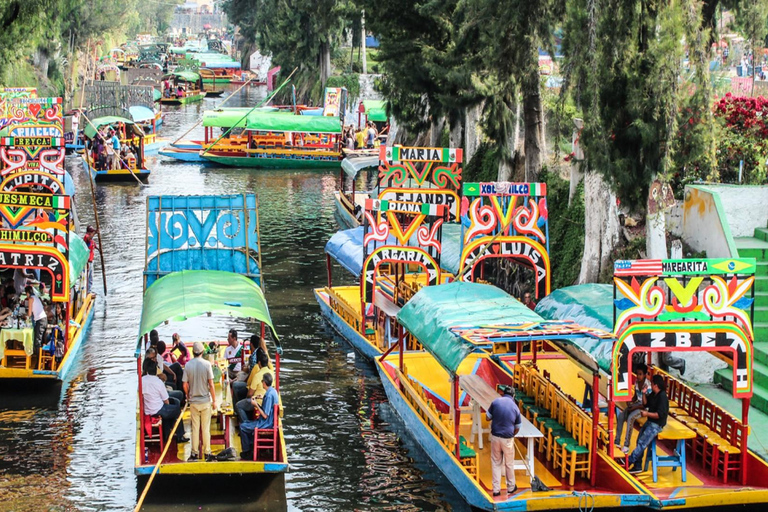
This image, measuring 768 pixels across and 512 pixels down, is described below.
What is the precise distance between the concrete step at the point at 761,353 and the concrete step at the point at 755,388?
53cm

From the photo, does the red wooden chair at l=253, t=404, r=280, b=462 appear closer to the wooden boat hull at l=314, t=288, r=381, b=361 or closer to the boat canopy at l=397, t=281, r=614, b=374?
the boat canopy at l=397, t=281, r=614, b=374

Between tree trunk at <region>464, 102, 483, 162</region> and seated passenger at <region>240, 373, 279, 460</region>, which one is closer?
seated passenger at <region>240, 373, 279, 460</region>

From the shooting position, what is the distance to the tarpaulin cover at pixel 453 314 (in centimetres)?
1620

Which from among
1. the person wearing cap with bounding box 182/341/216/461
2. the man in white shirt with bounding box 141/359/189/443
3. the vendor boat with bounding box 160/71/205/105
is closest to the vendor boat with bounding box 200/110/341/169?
the vendor boat with bounding box 160/71/205/105

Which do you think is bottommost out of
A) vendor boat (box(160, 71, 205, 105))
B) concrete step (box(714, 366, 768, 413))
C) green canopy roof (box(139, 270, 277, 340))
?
concrete step (box(714, 366, 768, 413))

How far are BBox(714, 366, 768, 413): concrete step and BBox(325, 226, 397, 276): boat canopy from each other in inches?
312

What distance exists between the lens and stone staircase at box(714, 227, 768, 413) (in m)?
18.2

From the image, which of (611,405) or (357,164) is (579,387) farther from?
(357,164)

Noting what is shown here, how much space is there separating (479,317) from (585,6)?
6878 mm

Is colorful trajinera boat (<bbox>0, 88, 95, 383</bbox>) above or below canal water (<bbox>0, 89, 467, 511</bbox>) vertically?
above

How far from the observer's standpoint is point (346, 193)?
139ft

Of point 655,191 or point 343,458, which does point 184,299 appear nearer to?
point 343,458

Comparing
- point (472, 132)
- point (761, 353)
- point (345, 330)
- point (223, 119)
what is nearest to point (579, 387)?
point (761, 353)

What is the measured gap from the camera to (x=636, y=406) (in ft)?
51.5
